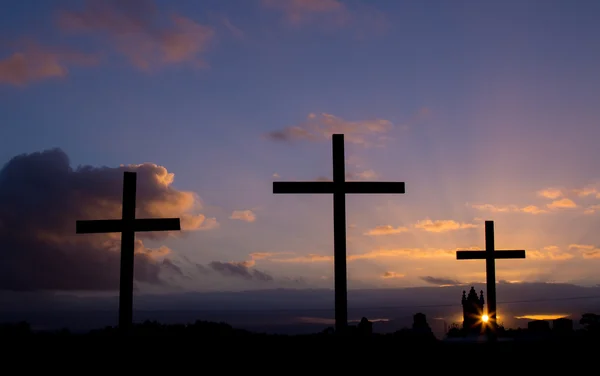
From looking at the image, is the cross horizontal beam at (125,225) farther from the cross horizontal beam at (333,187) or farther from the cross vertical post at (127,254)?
the cross horizontal beam at (333,187)

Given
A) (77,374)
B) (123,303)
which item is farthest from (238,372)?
(123,303)

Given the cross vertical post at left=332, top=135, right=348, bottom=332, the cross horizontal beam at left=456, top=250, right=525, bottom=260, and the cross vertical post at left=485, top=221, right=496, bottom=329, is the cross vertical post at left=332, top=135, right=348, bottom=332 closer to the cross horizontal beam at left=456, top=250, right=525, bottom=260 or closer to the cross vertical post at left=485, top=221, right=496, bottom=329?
the cross horizontal beam at left=456, top=250, right=525, bottom=260

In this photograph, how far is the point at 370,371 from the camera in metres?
14.0

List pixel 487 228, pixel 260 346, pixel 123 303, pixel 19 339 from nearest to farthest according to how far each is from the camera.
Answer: pixel 260 346
pixel 19 339
pixel 123 303
pixel 487 228

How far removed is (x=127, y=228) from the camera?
1938 cm

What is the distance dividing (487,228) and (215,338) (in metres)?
13.4

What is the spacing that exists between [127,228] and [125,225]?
0.36ft

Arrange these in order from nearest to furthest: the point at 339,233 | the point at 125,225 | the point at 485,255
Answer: the point at 339,233
the point at 125,225
the point at 485,255

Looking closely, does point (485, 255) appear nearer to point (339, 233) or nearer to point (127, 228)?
point (339, 233)

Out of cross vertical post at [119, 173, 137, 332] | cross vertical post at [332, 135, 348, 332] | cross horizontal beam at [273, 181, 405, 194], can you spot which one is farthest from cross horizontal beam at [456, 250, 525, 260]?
cross vertical post at [119, 173, 137, 332]

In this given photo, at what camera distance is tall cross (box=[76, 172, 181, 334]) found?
18.9 metres

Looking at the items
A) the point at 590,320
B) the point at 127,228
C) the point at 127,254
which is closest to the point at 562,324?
the point at 590,320

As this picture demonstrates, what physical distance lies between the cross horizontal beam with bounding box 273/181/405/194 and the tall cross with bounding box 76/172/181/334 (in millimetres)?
3347

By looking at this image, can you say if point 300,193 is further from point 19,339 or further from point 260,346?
point 19,339
